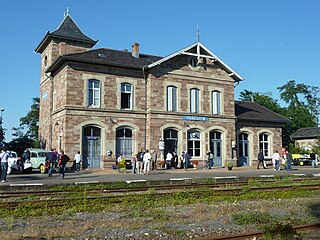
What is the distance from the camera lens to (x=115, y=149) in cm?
2708

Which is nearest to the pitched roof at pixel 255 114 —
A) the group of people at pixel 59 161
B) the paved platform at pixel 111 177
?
the paved platform at pixel 111 177

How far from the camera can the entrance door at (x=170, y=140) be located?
29.0m

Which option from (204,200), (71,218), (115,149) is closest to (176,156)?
(115,149)

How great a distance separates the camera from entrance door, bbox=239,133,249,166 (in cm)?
3325

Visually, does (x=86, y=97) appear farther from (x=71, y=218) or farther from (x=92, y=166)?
(x=71, y=218)

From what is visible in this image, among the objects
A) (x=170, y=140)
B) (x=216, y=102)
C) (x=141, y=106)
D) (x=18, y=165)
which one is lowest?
(x=18, y=165)

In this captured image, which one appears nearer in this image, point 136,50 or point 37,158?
point 37,158

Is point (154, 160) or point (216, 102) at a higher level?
point (216, 102)

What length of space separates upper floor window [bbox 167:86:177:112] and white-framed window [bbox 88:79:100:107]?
552 centimetres

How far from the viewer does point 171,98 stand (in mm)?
29234

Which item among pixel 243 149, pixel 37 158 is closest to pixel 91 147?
pixel 37 158

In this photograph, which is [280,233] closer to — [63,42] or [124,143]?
[124,143]

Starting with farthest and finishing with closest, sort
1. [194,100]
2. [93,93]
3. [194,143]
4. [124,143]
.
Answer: [194,100] < [194,143] < [124,143] < [93,93]

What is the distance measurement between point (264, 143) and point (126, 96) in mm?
14432
